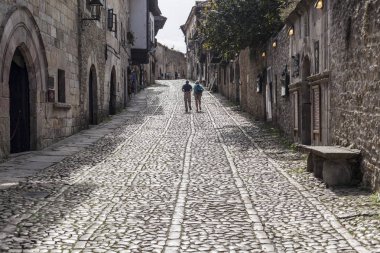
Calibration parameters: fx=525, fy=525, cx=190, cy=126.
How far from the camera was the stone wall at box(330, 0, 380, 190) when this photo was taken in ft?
24.9

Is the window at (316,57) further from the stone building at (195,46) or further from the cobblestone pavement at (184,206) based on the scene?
the stone building at (195,46)

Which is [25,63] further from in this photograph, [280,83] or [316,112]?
[280,83]

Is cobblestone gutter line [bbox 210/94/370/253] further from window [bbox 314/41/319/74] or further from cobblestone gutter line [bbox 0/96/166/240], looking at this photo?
cobblestone gutter line [bbox 0/96/166/240]

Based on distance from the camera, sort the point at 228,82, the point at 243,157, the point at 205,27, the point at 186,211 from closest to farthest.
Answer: the point at 186,211
the point at 243,157
the point at 205,27
the point at 228,82

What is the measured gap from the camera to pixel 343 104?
377 inches

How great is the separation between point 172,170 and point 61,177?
85.3 inches

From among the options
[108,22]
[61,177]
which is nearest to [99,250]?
[61,177]

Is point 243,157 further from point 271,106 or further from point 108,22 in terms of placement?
→ point 108,22

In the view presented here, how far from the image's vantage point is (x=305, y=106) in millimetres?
13234

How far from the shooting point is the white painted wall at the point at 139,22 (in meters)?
35.1

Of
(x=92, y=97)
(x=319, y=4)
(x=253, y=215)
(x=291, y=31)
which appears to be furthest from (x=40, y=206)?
(x=92, y=97)

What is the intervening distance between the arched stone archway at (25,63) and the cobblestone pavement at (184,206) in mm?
1443

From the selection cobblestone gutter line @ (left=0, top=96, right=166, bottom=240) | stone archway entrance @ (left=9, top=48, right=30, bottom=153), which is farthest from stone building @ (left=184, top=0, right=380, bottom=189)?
stone archway entrance @ (left=9, top=48, right=30, bottom=153)

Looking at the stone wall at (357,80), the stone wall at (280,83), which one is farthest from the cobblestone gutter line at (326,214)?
the stone wall at (280,83)
